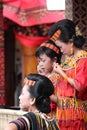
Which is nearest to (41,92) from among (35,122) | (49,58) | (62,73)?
(35,122)

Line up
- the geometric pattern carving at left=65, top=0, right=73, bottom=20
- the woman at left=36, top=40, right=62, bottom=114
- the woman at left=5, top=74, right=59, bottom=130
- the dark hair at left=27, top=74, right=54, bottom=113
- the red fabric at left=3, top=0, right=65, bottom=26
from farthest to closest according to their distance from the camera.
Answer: the red fabric at left=3, top=0, right=65, bottom=26 → the geometric pattern carving at left=65, top=0, right=73, bottom=20 → the woman at left=36, top=40, right=62, bottom=114 → the dark hair at left=27, top=74, right=54, bottom=113 → the woman at left=5, top=74, right=59, bottom=130

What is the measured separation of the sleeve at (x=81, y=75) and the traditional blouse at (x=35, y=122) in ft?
3.93

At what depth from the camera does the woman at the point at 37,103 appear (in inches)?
128

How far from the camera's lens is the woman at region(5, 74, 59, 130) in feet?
10.7

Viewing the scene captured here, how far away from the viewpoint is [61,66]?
15.5 ft

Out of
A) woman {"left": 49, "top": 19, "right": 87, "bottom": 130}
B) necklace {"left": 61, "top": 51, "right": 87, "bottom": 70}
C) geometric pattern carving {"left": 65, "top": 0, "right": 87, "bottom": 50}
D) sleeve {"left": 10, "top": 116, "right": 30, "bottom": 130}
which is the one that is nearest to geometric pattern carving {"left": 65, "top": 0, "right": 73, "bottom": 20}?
geometric pattern carving {"left": 65, "top": 0, "right": 87, "bottom": 50}

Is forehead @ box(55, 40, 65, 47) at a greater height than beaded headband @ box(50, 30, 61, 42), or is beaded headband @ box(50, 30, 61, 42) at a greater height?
beaded headband @ box(50, 30, 61, 42)

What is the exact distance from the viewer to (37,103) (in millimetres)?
3377

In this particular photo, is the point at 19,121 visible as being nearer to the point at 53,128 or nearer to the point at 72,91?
the point at 53,128

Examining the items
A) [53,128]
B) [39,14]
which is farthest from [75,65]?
[39,14]

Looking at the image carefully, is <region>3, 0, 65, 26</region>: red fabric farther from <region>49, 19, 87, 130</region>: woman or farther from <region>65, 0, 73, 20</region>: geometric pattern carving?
<region>49, 19, 87, 130</region>: woman

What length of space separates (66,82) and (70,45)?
0.34 m

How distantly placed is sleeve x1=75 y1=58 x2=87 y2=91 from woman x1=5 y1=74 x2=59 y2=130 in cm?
111

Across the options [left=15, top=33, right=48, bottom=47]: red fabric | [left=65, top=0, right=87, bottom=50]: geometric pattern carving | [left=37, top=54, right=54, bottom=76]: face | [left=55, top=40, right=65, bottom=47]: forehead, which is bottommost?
[left=37, top=54, right=54, bottom=76]: face
